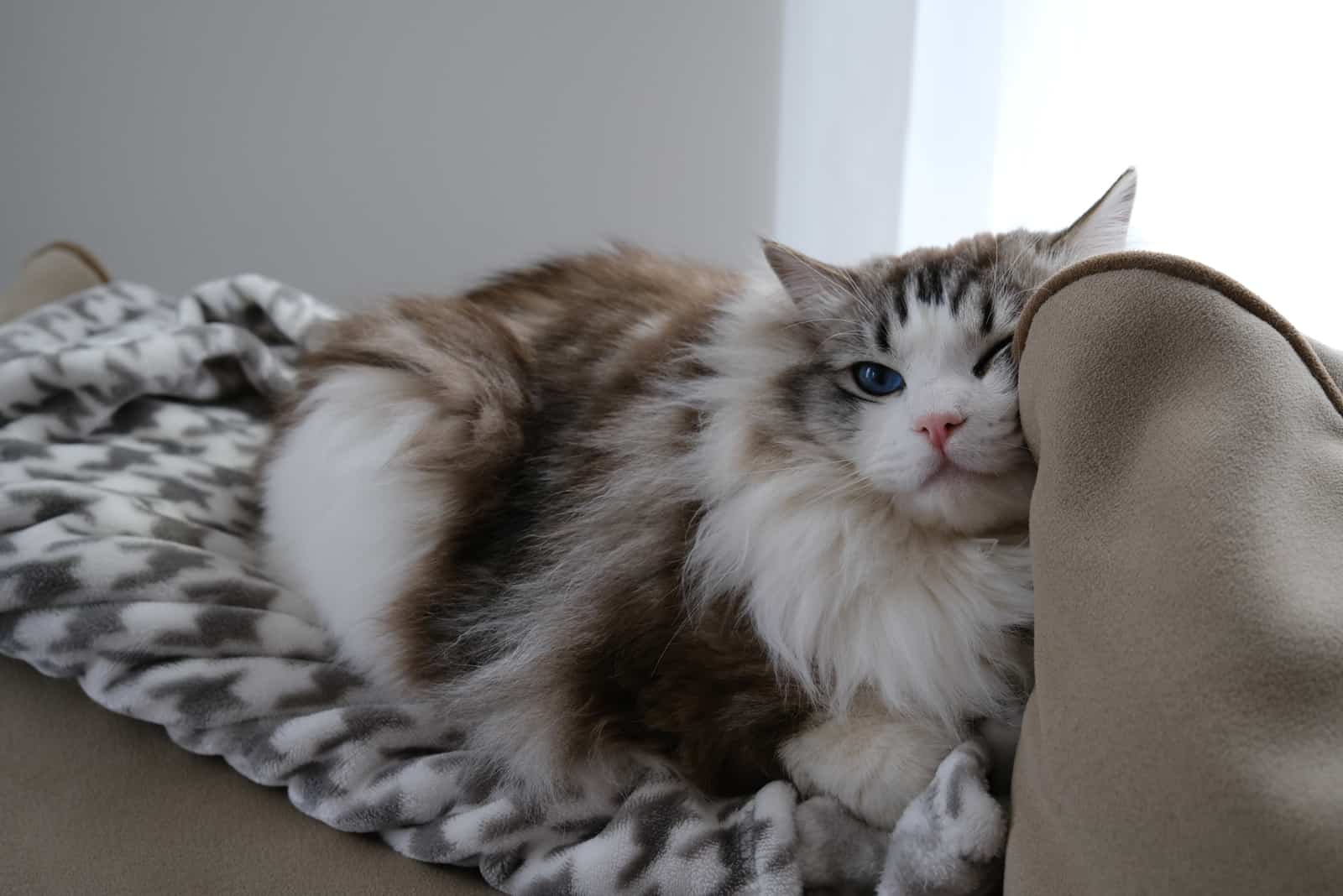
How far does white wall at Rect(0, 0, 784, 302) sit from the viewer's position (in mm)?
2746

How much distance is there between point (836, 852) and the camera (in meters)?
0.98

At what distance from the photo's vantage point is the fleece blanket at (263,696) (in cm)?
96

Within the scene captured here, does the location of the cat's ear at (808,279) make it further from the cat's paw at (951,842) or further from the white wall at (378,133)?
the white wall at (378,133)

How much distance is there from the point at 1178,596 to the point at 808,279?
1.87 feet

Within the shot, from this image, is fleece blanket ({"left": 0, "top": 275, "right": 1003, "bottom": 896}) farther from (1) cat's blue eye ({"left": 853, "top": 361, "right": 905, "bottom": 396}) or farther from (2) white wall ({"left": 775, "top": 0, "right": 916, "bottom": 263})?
(2) white wall ({"left": 775, "top": 0, "right": 916, "bottom": 263})

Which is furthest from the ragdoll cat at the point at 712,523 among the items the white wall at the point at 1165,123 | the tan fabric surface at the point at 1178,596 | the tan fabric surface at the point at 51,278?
the tan fabric surface at the point at 51,278

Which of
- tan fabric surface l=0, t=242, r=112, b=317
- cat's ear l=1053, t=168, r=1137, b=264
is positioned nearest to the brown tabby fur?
cat's ear l=1053, t=168, r=1137, b=264

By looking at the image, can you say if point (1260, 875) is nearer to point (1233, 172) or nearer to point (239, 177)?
point (1233, 172)

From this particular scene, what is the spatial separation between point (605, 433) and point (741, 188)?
5.90 feet

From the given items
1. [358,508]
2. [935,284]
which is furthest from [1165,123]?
[358,508]

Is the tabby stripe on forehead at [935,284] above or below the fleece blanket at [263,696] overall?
above

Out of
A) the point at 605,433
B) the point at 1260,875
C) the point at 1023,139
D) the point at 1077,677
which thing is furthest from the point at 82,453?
the point at 1023,139

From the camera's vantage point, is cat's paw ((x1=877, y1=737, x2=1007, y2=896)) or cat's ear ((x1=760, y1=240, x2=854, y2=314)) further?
cat's ear ((x1=760, y1=240, x2=854, y2=314))

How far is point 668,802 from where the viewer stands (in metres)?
1.05
